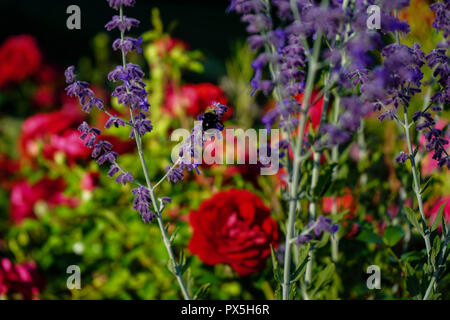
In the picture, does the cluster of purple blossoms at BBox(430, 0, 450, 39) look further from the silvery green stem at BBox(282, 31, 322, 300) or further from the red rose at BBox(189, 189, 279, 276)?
the red rose at BBox(189, 189, 279, 276)

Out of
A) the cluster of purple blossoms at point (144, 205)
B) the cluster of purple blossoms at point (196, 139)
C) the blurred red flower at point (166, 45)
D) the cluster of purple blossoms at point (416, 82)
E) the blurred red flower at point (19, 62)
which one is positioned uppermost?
the blurred red flower at point (19, 62)

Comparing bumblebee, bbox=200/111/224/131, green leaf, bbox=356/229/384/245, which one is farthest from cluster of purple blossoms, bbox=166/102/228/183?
green leaf, bbox=356/229/384/245

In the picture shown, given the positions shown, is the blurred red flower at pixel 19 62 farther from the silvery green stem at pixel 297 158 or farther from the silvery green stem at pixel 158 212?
the silvery green stem at pixel 297 158

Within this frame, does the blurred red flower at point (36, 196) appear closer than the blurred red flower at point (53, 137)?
No

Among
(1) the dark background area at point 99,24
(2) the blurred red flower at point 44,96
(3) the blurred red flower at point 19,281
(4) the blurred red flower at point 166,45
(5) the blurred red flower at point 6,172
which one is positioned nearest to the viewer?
(3) the blurred red flower at point 19,281

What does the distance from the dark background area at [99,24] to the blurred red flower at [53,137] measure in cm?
293

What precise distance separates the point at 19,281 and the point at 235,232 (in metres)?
0.58

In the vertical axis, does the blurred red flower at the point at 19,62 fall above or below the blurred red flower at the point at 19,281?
above

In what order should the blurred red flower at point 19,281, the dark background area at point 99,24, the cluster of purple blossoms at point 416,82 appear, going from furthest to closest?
the dark background area at point 99,24
the blurred red flower at point 19,281
the cluster of purple blossoms at point 416,82

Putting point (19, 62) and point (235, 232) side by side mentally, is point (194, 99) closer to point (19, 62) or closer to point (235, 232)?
point (235, 232)

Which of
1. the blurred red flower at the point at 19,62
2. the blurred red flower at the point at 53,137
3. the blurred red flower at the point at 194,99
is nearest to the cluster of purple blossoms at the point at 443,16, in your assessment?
the blurred red flower at the point at 194,99

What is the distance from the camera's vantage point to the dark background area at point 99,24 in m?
4.86
